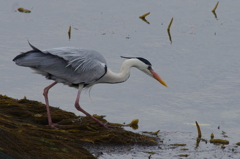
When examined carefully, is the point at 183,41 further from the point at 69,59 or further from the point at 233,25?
the point at 69,59

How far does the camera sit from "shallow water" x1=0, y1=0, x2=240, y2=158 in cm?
1004

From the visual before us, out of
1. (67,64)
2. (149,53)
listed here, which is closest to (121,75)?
(67,64)

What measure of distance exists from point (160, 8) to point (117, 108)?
856 cm

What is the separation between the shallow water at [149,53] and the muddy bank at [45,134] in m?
1.16

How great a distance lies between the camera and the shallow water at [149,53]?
10.0 m

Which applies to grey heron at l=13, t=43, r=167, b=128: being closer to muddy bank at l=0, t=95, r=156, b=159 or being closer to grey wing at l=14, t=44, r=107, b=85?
grey wing at l=14, t=44, r=107, b=85

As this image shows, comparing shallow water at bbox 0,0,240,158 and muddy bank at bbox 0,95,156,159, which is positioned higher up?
shallow water at bbox 0,0,240,158

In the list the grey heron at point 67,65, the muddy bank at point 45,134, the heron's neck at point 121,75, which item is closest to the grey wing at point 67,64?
the grey heron at point 67,65

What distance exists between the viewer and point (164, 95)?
10898 millimetres

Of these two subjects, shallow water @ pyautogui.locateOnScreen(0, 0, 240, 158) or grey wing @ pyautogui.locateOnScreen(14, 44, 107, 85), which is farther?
shallow water @ pyautogui.locateOnScreen(0, 0, 240, 158)

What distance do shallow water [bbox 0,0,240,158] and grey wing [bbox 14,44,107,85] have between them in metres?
1.37

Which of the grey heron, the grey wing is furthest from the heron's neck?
the grey wing

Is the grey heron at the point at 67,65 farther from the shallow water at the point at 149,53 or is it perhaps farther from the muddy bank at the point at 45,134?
the shallow water at the point at 149,53

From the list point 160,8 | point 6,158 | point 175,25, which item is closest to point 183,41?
point 175,25
